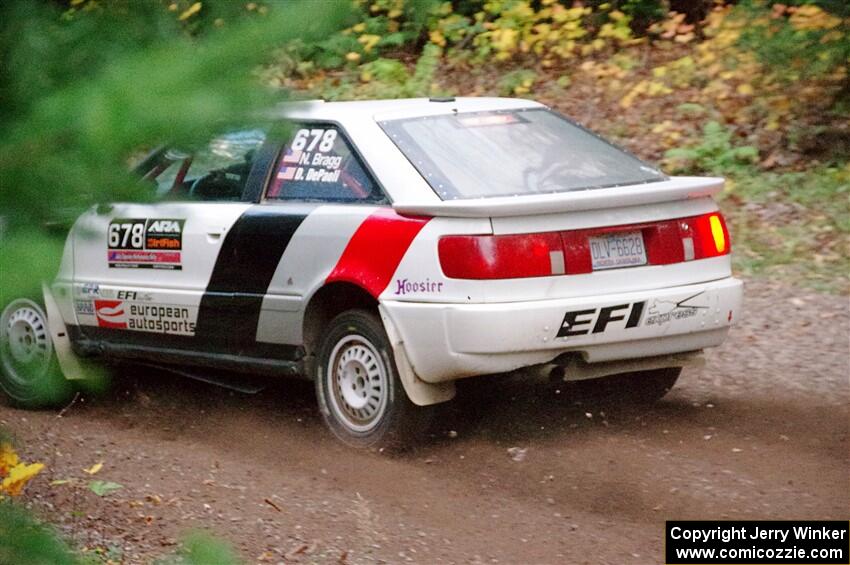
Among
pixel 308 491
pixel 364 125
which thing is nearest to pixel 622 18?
pixel 364 125

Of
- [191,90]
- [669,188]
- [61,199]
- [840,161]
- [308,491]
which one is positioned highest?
[191,90]

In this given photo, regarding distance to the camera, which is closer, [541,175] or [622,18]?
[541,175]

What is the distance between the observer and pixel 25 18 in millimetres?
2043

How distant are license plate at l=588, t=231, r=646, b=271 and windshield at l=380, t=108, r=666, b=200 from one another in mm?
380

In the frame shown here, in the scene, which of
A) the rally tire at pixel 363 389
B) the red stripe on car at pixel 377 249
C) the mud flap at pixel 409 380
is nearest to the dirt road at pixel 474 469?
the rally tire at pixel 363 389

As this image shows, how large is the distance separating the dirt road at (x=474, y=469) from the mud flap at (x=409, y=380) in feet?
1.16

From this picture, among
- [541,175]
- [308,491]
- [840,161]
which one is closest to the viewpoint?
[308,491]

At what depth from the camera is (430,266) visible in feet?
20.6

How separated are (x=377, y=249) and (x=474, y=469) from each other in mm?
1186

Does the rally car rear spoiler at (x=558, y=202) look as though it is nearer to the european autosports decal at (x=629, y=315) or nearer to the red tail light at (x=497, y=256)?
the red tail light at (x=497, y=256)

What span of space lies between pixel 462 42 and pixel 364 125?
9.91 m

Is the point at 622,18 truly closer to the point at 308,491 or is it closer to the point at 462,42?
the point at 462,42

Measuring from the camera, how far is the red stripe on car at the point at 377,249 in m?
6.43

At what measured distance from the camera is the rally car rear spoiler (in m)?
6.14
